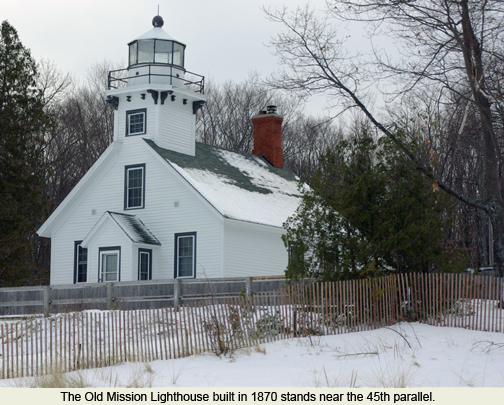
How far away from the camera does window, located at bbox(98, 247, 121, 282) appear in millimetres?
24547

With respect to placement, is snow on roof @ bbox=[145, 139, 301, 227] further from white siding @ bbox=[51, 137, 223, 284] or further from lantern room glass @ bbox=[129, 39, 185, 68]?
lantern room glass @ bbox=[129, 39, 185, 68]

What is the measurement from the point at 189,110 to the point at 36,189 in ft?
28.4

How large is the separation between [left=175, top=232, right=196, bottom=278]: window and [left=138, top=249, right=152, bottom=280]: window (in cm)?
109

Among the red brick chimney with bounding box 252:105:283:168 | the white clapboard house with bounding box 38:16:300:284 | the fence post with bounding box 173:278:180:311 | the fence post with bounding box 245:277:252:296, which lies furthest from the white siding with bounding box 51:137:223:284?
the red brick chimney with bounding box 252:105:283:168

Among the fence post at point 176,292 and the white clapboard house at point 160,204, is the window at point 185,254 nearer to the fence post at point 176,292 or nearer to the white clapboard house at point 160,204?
the white clapboard house at point 160,204

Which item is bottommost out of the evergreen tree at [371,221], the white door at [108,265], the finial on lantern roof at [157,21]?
the white door at [108,265]

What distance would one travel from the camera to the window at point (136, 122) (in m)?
27.0

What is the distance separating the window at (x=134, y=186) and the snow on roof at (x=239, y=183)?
1.17 metres

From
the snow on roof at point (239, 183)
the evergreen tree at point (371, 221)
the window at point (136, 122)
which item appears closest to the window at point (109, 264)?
the snow on roof at point (239, 183)

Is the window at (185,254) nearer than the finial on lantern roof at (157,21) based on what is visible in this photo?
Yes

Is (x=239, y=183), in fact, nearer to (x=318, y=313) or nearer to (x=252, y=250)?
(x=252, y=250)

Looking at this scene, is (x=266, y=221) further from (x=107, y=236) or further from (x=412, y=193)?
(x=412, y=193)

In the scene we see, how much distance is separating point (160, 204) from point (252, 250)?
12.7 ft

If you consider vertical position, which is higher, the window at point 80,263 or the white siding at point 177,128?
the white siding at point 177,128
